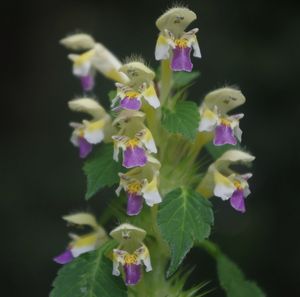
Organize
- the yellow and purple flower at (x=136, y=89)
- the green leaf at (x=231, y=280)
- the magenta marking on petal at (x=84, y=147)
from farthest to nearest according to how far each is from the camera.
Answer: the green leaf at (x=231, y=280) → the magenta marking on petal at (x=84, y=147) → the yellow and purple flower at (x=136, y=89)

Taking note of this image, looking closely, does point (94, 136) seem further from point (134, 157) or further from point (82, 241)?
point (82, 241)

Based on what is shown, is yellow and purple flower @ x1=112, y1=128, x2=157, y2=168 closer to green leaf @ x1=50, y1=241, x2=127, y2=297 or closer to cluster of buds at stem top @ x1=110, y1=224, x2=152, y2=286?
cluster of buds at stem top @ x1=110, y1=224, x2=152, y2=286

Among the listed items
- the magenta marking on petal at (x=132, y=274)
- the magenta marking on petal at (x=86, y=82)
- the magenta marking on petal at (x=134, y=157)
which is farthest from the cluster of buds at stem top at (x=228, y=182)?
the magenta marking on petal at (x=86, y=82)

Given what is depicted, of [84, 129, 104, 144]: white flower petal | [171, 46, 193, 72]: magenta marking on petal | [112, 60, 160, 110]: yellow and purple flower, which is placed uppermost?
[171, 46, 193, 72]: magenta marking on petal

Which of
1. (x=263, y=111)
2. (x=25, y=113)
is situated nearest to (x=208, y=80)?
(x=263, y=111)

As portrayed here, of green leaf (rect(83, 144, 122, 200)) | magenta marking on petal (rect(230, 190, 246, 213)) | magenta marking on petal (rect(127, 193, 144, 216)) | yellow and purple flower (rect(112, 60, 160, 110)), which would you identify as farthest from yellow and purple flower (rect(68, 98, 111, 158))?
magenta marking on petal (rect(230, 190, 246, 213))

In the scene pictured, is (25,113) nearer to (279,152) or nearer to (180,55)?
(279,152)

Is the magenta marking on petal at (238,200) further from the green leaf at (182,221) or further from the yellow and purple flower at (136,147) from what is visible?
the yellow and purple flower at (136,147)

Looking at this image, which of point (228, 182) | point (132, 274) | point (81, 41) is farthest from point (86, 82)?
point (132, 274)
